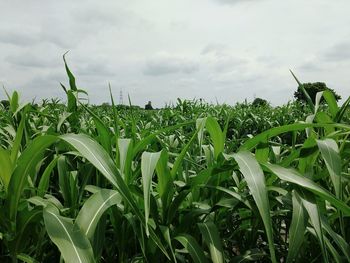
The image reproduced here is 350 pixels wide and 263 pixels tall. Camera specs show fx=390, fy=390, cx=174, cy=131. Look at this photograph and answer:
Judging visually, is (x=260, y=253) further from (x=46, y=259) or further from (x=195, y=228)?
(x=46, y=259)

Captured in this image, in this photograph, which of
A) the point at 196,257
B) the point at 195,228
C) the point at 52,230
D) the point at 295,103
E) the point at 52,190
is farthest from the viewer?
the point at 295,103

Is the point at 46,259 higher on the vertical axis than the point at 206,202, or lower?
lower

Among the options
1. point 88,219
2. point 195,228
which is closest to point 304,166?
point 195,228

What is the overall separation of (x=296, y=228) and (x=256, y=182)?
0.43 ft

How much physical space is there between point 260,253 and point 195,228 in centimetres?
20

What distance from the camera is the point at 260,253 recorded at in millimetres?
1118

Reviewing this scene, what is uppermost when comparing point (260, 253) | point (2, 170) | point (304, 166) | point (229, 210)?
point (2, 170)

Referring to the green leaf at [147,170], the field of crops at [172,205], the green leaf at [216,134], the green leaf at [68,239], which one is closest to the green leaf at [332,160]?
the field of crops at [172,205]

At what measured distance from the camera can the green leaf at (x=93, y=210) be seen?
2.69ft

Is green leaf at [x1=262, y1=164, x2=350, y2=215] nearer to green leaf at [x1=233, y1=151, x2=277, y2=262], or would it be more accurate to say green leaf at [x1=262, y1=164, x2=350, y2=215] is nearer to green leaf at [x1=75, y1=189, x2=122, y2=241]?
green leaf at [x1=233, y1=151, x2=277, y2=262]

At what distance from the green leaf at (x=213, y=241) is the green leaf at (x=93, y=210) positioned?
0.23 meters

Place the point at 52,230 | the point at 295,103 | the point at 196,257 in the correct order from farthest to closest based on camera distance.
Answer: the point at 295,103 → the point at 196,257 → the point at 52,230

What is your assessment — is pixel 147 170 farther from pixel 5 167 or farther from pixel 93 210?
pixel 5 167

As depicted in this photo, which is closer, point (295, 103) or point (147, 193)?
point (147, 193)
